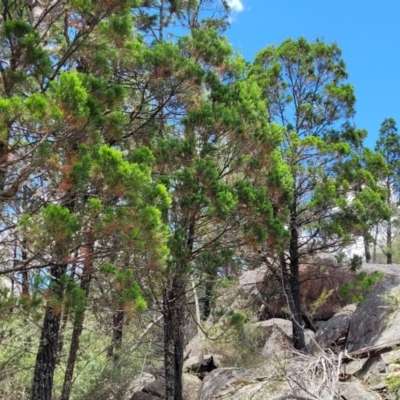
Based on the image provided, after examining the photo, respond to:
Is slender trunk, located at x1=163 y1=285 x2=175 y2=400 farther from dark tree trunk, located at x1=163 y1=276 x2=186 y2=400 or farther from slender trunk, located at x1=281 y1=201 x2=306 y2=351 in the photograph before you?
slender trunk, located at x1=281 y1=201 x2=306 y2=351

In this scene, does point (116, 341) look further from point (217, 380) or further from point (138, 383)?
point (217, 380)

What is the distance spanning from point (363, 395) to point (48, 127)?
4.31 meters

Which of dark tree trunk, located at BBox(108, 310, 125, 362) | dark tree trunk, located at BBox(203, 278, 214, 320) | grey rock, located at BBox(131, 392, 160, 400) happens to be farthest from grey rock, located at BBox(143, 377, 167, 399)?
dark tree trunk, located at BBox(203, 278, 214, 320)

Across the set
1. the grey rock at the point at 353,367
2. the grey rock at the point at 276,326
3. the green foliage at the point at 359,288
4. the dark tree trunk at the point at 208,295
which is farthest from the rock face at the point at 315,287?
the grey rock at the point at 353,367

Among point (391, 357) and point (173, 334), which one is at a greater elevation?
point (173, 334)

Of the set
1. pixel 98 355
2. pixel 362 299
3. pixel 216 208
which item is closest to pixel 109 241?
pixel 216 208

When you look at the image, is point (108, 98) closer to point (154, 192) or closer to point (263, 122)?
point (154, 192)

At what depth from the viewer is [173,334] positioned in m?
7.43

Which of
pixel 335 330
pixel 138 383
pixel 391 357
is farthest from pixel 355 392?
pixel 138 383

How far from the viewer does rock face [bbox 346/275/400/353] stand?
7919mm

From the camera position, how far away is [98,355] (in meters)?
9.05

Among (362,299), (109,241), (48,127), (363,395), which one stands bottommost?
(363,395)

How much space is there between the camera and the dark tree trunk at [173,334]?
288 inches

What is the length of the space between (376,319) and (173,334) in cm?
378
